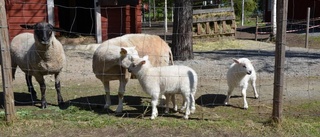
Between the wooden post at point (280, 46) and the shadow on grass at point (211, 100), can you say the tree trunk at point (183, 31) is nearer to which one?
the shadow on grass at point (211, 100)

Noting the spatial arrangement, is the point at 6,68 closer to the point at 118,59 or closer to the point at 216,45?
the point at 118,59

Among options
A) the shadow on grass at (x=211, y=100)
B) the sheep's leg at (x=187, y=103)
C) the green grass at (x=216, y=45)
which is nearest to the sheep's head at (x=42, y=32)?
the sheep's leg at (x=187, y=103)

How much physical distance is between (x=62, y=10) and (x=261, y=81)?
12.1 metres

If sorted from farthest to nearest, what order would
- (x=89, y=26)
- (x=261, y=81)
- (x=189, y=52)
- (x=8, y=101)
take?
(x=89, y=26) → (x=189, y=52) → (x=261, y=81) → (x=8, y=101)

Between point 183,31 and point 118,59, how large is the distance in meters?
5.78

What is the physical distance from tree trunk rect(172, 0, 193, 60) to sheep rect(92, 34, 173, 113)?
181 inches

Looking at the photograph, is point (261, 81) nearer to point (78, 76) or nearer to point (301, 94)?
point (301, 94)

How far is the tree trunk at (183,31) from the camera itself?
11.0 m

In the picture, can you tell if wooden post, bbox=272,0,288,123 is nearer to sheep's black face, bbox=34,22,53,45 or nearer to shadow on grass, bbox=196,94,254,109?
shadow on grass, bbox=196,94,254,109

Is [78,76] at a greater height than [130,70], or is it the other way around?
[130,70]

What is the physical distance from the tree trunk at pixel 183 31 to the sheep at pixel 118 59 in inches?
181

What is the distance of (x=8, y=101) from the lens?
506 cm

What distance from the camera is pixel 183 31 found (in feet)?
36.1

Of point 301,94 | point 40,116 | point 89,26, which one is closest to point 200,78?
point 301,94
